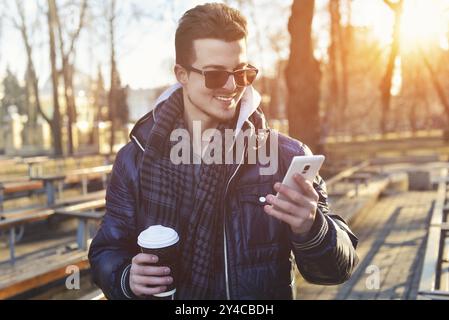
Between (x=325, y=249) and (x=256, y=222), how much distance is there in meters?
0.22

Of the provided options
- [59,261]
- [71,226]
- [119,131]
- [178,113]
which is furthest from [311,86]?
[119,131]

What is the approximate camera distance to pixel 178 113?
5.47ft

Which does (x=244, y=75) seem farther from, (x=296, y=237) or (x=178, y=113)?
(x=296, y=237)

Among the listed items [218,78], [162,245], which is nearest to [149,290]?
[162,245]

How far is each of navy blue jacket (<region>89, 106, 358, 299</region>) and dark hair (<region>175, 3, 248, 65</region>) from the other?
263mm

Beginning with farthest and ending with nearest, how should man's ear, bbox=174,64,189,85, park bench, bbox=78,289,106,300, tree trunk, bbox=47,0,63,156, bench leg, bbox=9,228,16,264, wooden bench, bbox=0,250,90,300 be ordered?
1. tree trunk, bbox=47,0,63,156
2. bench leg, bbox=9,228,16,264
3. wooden bench, bbox=0,250,90,300
4. park bench, bbox=78,289,106,300
5. man's ear, bbox=174,64,189,85

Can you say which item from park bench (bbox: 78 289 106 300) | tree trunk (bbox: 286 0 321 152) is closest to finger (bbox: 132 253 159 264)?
park bench (bbox: 78 289 106 300)

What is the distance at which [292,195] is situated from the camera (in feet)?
3.94

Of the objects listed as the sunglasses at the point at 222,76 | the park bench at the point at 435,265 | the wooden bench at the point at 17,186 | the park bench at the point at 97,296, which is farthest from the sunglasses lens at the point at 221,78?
the wooden bench at the point at 17,186

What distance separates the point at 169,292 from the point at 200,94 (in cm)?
56

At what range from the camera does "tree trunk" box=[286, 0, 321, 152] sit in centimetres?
916

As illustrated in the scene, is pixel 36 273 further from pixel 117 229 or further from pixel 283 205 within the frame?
pixel 283 205

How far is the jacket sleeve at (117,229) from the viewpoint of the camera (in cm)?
155

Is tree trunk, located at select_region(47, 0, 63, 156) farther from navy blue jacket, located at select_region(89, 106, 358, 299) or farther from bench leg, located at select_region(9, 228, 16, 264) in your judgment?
navy blue jacket, located at select_region(89, 106, 358, 299)
